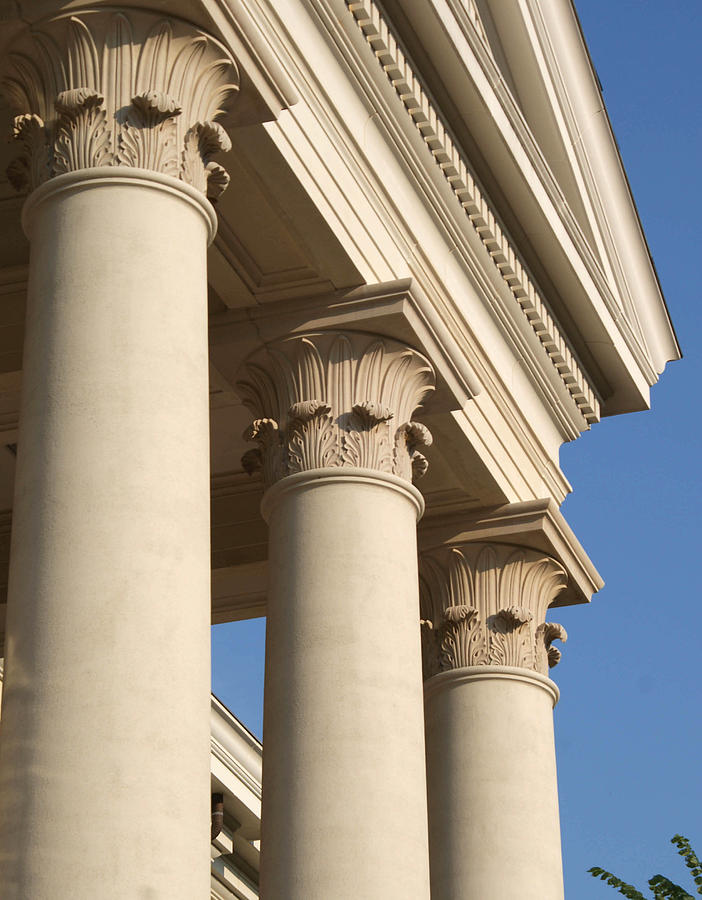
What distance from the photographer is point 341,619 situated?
41312 millimetres

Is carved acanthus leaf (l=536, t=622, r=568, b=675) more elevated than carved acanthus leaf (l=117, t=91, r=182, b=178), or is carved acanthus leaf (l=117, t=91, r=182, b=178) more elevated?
carved acanthus leaf (l=117, t=91, r=182, b=178)

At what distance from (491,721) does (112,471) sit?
24115 millimetres

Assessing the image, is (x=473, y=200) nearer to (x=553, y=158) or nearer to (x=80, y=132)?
(x=553, y=158)

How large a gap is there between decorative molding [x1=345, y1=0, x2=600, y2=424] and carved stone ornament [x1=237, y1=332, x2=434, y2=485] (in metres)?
7.06

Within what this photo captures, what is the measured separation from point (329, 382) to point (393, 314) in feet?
7.34

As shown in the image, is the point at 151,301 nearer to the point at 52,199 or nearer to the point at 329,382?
the point at 52,199

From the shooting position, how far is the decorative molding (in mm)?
46375

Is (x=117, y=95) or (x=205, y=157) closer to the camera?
(x=117, y=95)

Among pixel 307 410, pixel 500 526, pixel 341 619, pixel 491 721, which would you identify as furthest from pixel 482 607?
pixel 341 619

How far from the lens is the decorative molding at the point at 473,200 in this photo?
1826 inches

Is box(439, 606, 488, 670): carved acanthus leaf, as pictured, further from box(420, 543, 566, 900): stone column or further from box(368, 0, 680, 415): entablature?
box(368, 0, 680, 415): entablature

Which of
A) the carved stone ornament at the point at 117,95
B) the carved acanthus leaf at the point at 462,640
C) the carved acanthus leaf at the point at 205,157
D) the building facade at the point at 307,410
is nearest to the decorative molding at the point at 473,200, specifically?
the building facade at the point at 307,410

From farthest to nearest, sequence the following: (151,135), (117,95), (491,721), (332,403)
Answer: (491,721) → (332,403) → (117,95) → (151,135)

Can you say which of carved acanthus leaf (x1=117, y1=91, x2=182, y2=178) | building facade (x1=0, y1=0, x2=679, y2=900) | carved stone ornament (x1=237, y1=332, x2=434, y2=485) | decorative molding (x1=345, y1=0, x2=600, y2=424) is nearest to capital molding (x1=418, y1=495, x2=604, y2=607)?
building facade (x1=0, y1=0, x2=679, y2=900)
